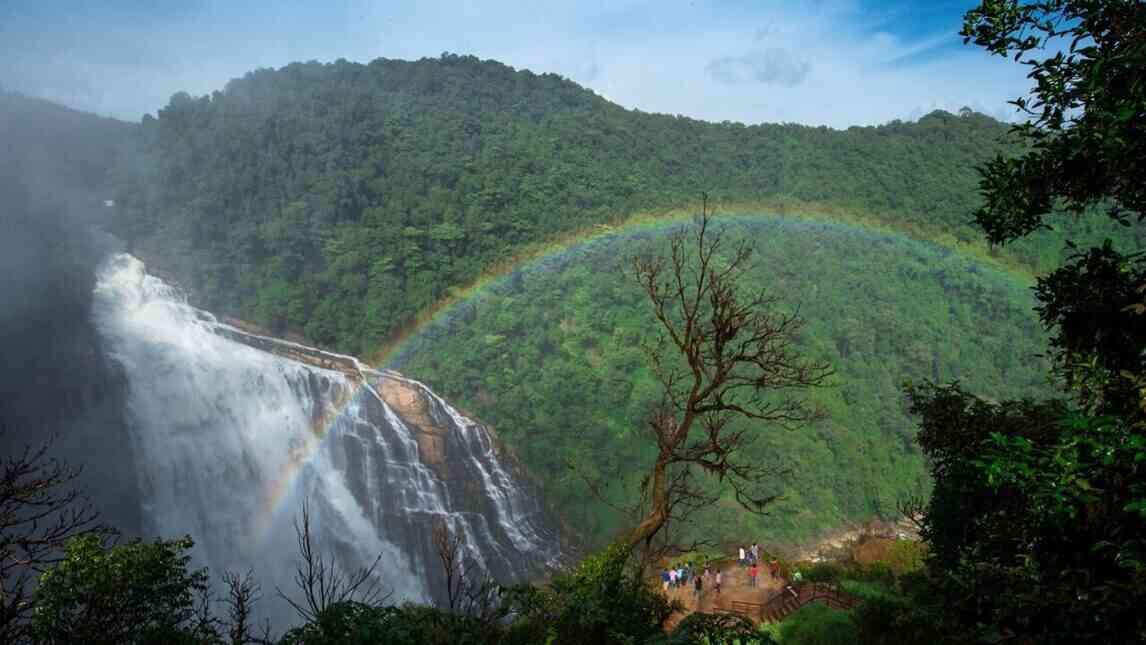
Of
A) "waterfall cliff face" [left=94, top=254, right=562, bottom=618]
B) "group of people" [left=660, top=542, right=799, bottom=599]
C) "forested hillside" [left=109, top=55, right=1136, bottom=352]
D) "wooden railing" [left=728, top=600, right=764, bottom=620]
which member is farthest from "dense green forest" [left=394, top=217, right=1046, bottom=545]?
"wooden railing" [left=728, top=600, right=764, bottom=620]

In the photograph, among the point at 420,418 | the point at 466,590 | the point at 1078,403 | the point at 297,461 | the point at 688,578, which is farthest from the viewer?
the point at 420,418

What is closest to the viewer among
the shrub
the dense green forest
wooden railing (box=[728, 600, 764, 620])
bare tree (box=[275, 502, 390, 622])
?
bare tree (box=[275, 502, 390, 622])

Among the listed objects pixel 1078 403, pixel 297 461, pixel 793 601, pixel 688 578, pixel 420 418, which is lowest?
pixel 688 578

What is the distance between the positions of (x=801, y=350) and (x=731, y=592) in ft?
60.7

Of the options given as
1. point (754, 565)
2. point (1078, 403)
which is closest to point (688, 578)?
point (754, 565)

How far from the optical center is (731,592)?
52.8 feet

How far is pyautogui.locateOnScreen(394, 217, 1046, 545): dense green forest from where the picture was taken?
92.3 feet

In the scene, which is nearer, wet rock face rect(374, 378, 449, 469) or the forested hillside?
wet rock face rect(374, 378, 449, 469)

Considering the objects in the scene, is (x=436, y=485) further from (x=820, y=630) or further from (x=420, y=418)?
(x=820, y=630)

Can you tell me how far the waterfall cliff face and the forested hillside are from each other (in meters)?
5.25

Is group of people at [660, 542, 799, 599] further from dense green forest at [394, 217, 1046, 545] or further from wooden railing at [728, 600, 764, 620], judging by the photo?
dense green forest at [394, 217, 1046, 545]

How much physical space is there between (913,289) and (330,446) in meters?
32.7

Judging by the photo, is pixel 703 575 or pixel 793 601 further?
pixel 703 575

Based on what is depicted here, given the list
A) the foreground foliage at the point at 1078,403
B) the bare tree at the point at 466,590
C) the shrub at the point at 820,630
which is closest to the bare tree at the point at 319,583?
the bare tree at the point at 466,590
